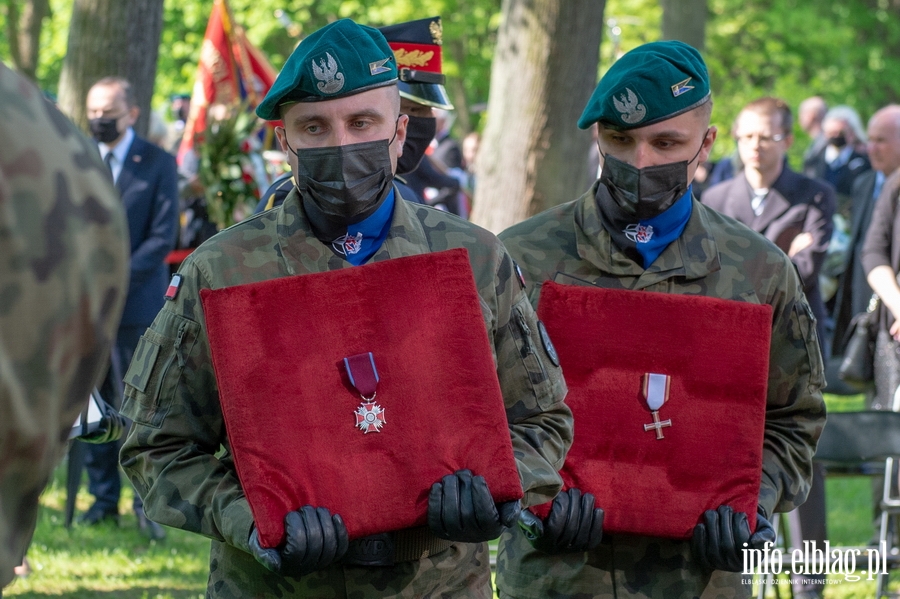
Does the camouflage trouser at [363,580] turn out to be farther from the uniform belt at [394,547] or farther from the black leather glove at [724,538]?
the black leather glove at [724,538]

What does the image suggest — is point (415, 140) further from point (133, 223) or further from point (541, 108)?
point (541, 108)

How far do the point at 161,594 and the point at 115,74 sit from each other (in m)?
4.43

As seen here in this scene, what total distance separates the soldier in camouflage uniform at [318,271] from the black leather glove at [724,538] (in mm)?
454

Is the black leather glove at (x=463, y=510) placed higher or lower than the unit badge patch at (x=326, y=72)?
lower

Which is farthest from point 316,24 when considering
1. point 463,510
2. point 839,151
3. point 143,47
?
point 463,510

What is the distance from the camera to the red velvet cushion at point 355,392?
2.33m

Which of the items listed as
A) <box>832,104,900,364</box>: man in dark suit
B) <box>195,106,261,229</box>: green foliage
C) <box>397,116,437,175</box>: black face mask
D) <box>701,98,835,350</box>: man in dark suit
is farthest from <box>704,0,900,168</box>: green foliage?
<box>397,116,437,175</box>: black face mask

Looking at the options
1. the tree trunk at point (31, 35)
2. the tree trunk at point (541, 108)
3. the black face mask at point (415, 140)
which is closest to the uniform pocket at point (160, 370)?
the black face mask at point (415, 140)

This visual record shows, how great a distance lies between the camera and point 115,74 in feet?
28.8

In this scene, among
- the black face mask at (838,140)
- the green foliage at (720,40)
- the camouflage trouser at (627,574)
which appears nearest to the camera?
the camouflage trouser at (627,574)

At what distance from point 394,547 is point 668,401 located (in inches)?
33.7

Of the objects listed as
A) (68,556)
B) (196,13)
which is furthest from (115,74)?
(196,13)

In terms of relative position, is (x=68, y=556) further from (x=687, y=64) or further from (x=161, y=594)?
(x=687, y=64)

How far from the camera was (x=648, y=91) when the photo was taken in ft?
10.5
